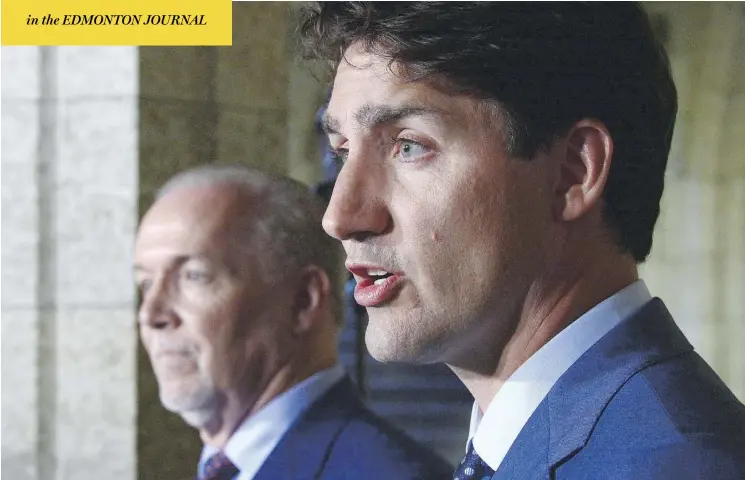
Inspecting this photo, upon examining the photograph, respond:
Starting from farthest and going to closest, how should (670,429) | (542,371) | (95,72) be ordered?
(95,72) → (542,371) → (670,429)

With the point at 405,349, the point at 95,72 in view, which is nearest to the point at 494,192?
the point at 405,349

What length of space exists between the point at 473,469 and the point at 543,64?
1.24 ft

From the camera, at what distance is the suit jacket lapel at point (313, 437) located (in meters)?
1.11

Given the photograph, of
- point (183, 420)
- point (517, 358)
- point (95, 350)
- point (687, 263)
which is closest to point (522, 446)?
point (517, 358)

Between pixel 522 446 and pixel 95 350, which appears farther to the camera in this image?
pixel 95 350

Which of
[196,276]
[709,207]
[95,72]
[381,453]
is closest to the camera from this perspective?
[381,453]

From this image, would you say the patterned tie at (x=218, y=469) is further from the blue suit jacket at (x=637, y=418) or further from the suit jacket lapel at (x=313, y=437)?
the blue suit jacket at (x=637, y=418)

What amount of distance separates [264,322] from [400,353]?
39cm

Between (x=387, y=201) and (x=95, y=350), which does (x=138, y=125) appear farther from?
(x=387, y=201)

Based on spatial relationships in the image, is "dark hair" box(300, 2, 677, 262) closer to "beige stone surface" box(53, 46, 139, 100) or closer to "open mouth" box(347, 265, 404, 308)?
"open mouth" box(347, 265, 404, 308)

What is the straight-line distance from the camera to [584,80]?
86 centimetres

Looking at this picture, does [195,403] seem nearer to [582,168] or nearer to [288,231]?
[288,231]

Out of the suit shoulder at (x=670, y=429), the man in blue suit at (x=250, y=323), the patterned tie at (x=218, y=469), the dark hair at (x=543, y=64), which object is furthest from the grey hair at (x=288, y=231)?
the suit shoulder at (x=670, y=429)

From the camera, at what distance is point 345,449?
1099 mm
